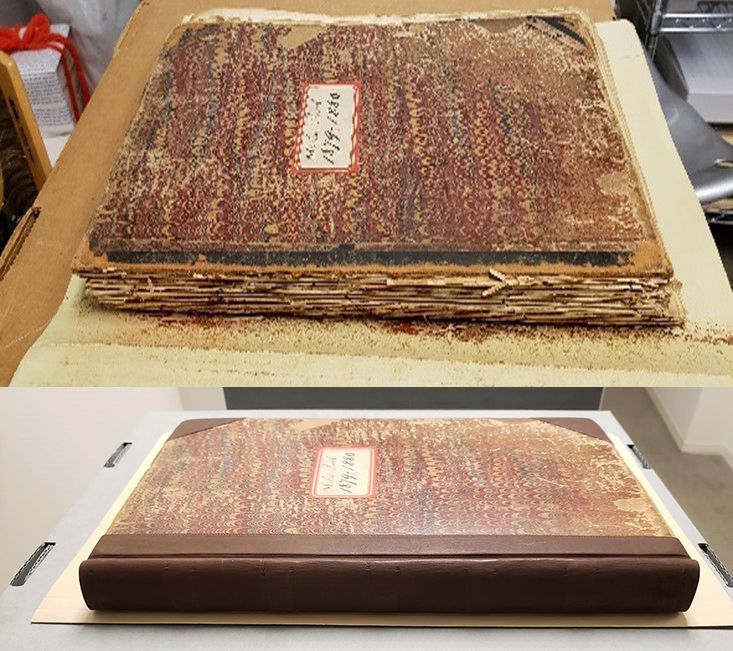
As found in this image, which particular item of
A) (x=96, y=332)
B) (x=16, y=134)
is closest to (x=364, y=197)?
(x=96, y=332)

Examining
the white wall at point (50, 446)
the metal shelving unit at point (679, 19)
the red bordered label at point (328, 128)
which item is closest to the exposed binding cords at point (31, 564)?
the white wall at point (50, 446)

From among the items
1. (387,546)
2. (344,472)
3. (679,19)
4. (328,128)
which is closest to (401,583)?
(387,546)

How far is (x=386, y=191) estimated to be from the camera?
63 centimetres

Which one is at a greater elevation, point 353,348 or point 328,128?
point 328,128

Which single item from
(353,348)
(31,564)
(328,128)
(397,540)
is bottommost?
(31,564)

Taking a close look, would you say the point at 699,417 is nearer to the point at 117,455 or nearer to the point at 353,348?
the point at 353,348

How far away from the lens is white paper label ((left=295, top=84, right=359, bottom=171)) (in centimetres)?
66

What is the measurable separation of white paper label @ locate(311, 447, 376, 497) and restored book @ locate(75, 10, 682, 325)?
0.16 metres

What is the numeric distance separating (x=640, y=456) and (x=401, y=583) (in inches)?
12.0

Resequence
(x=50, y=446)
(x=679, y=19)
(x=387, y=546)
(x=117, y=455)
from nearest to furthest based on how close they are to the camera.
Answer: (x=387, y=546)
(x=50, y=446)
(x=117, y=455)
(x=679, y=19)

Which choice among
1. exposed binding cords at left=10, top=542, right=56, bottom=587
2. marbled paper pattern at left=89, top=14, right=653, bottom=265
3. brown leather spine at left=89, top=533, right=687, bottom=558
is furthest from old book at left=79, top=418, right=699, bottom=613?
marbled paper pattern at left=89, top=14, right=653, bottom=265

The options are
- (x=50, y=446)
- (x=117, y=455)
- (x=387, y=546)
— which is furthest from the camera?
(x=117, y=455)

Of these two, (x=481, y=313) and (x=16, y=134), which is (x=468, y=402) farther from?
(x=16, y=134)

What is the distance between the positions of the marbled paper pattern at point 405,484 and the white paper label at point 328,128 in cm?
25
